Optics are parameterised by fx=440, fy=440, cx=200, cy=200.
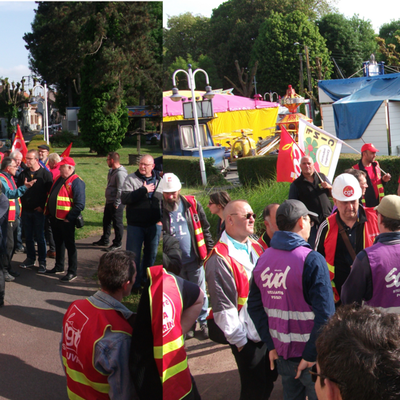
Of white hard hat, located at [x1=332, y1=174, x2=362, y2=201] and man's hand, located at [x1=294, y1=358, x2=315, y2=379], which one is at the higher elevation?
white hard hat, located at [x1=332, y1=174, x2=362, y2=201]

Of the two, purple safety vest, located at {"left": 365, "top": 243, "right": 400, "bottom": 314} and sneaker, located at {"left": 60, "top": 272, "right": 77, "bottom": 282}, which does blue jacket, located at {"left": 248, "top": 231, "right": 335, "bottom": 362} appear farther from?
sneaker, located at {"left": 60, "top": 272, "right": 77, "bottom": 282}

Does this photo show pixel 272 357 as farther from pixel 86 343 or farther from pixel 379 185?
pixel 379 185

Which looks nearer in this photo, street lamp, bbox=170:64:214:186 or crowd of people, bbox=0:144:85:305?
street lamp, bbox=170:64:214:186

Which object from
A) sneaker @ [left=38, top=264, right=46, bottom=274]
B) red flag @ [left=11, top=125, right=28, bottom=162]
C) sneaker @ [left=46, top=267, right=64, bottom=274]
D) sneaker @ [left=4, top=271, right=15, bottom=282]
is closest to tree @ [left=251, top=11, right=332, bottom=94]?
sneaker @ [left=46, top=267, right=64, bottom=274]

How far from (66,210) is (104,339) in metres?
2.20

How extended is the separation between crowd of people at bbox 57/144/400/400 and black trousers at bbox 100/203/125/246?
0.01 meters

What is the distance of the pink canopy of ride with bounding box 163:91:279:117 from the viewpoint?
1457 mm

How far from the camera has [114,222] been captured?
186cm

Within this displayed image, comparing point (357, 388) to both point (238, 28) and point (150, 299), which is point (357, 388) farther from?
point (238, 28)

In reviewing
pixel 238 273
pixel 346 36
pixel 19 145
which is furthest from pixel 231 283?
pixel 19 145

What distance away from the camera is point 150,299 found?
51.1 inches

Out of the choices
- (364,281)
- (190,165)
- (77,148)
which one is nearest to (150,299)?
(190,165)

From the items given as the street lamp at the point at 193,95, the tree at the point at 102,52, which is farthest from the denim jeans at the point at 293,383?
the tree at the point at 102,52

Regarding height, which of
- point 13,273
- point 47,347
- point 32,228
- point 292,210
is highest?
point 292,210
